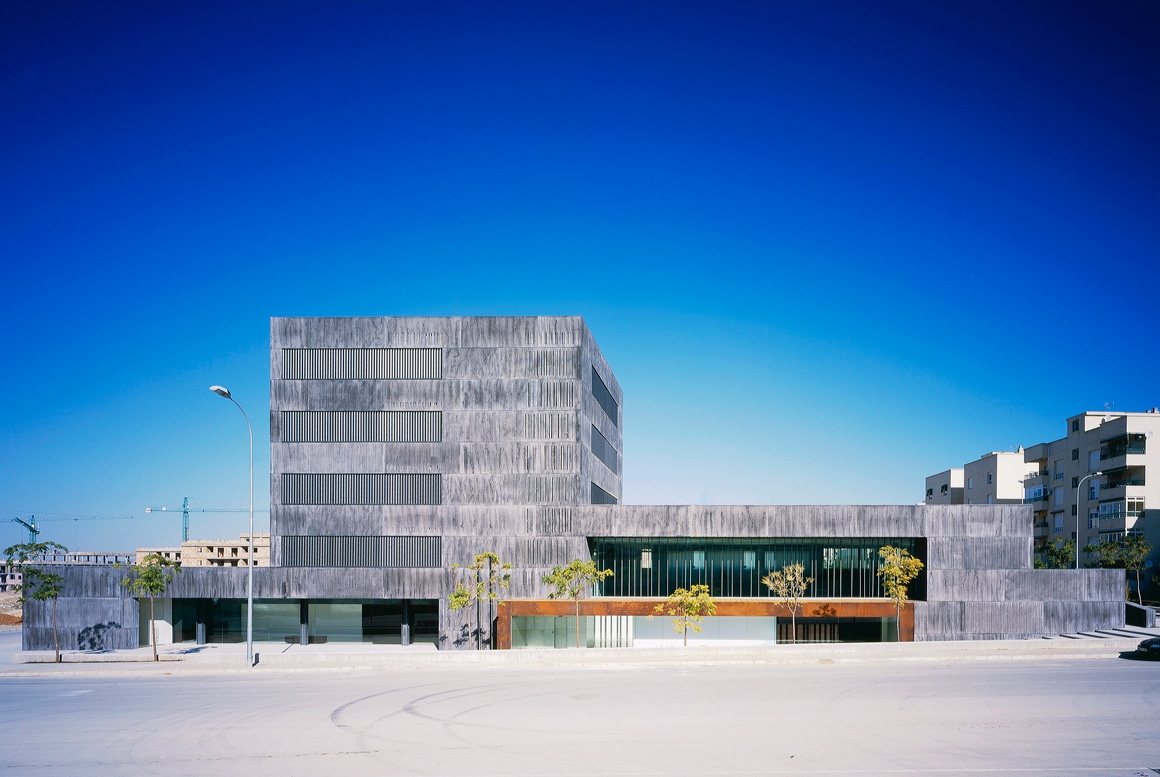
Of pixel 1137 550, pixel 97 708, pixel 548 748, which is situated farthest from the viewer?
pixel 1137 550

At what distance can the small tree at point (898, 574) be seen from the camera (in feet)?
144

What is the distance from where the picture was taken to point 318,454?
1853 inches

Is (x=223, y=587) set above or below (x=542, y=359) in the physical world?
below

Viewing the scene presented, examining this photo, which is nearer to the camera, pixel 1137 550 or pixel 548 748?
pixel 548 748

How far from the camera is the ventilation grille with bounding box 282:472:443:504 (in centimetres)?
4669

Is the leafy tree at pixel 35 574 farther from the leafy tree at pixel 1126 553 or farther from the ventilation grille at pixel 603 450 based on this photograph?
the leafy tree at pixel 1126 553

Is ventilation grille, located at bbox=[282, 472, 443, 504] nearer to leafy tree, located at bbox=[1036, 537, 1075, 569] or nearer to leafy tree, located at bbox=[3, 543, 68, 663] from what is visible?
leafy tree, located at bbox=[3, 543, 68, 663]

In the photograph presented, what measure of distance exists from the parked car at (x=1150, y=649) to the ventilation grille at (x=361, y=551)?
33767mm

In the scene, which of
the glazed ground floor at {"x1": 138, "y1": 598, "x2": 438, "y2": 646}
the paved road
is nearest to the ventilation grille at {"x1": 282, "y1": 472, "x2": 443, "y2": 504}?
the glazed ground floor at {"x1": 138, "y1": 598, "x2": 438, "y2": 646}

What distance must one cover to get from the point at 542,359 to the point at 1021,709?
97.7 ft

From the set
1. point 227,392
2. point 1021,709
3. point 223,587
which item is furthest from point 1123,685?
point 223,587

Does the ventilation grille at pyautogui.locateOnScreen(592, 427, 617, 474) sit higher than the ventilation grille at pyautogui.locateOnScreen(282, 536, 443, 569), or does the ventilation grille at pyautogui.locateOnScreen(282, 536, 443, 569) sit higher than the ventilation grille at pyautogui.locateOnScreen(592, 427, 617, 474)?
the ventilation grille at pyautogui.locateOnScreen(592, 427, 617, 474)

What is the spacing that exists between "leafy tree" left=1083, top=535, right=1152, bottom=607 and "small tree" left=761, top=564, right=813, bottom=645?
3565cm

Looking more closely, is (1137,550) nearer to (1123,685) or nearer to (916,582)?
(916,582)
